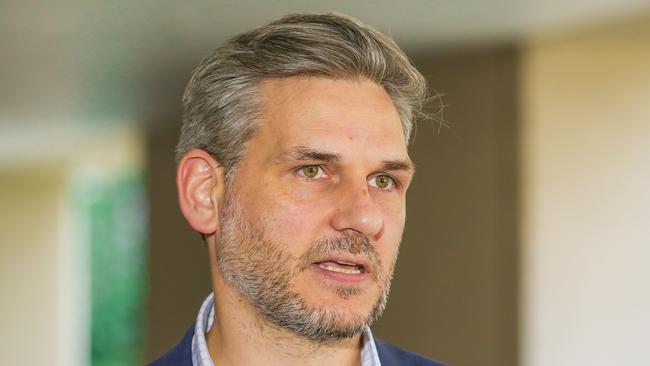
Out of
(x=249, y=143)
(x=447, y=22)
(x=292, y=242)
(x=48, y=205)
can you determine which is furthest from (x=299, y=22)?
Result: (x=48, y=205)

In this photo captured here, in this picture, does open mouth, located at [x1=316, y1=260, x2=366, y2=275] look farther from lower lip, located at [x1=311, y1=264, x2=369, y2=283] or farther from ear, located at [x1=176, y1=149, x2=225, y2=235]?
ear, located at [x1=176, y1=149, x2=225, y2=235]

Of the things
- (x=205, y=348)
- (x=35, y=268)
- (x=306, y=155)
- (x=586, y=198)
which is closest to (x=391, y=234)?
(x=306, y=155)

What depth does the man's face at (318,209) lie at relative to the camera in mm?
1827

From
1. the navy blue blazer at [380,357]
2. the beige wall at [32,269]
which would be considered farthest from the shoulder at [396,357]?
the beige wall at [32,269]

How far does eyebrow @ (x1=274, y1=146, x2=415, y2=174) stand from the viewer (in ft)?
6.08

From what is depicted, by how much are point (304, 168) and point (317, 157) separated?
39 millimetres

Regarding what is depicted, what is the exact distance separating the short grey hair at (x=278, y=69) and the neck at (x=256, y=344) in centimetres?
25

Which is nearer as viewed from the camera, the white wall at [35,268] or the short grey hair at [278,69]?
the short grey hair at [278,69]

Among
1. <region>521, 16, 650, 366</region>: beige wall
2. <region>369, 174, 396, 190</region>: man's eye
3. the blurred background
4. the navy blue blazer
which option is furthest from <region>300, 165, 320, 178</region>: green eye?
<region>521, 16, 650, 366</region>: beige wall

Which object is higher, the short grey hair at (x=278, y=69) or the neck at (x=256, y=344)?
the short grey hair at (x=278, y=69)

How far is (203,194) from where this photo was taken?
2041 millimetres

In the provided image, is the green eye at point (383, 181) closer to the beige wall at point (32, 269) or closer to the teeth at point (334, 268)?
the teeth at point (334, 268)

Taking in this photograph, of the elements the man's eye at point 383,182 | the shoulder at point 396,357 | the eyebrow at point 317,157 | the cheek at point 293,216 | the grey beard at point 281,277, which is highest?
the eyebrow at point 317,157

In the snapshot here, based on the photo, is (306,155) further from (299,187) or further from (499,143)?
(499,143)
